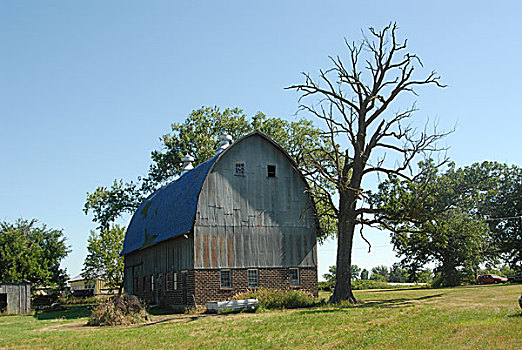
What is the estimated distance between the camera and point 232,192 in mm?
29078

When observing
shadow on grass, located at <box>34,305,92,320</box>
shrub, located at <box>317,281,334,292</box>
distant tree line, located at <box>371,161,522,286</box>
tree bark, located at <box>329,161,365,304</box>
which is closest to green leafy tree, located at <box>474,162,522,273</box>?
distant tree line, located at <box>371,161,522,286</box>

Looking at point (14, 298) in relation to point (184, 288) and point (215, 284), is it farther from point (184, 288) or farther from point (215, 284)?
point (215, 284)

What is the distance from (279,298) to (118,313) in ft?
25.7

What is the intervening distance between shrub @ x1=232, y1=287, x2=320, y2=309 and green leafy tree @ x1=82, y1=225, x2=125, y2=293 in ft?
72.1

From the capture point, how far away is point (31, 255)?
144ft

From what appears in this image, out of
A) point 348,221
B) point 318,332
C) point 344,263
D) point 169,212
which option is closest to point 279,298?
point 344,263

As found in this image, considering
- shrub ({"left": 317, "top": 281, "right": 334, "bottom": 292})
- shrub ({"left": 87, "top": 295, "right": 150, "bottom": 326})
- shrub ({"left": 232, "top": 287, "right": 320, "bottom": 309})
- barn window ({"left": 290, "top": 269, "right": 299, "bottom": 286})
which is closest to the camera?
shrub ({"left": 87, "top": 295, "right": 150, "bottom": 326})

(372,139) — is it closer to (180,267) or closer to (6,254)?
(180,267)

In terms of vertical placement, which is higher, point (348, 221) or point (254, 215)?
point (254, 215)

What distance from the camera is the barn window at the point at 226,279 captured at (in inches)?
1101

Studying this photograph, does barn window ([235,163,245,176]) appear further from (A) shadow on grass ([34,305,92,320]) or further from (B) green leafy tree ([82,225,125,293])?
(B) green leafy tree ([82,225,125,293])

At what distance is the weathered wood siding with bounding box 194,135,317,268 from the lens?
28188 mm

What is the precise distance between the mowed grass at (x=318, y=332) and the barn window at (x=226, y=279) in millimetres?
5004

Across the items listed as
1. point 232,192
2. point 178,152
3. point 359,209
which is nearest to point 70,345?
point 232,192
